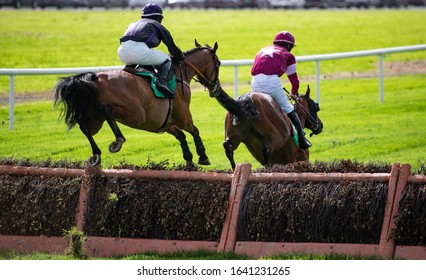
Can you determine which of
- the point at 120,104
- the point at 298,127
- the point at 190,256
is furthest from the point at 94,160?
the point at 298,127

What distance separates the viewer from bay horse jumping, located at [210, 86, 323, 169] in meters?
10.8

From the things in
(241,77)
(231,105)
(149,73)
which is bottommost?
(241,77)

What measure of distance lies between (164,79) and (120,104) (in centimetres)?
92

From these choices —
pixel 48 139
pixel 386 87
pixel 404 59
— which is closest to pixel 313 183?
pixel 48 139

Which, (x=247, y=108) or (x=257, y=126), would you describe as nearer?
(x=247, y=108)

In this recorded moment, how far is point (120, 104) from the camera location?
33.3ft

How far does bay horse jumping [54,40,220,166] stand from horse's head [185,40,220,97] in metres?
0.04

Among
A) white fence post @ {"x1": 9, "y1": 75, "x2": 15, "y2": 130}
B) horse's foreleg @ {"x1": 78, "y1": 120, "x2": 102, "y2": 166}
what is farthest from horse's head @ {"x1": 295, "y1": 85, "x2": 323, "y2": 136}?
white fence post @ {"x1": 9, "y1": 75, "x2": 15, "y2": 130}

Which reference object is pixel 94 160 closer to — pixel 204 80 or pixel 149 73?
pixel 149 73

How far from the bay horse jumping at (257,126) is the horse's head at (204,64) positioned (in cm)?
56

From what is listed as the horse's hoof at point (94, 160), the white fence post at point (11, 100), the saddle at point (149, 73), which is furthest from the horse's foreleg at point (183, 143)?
the white fence post at point (11, 100)

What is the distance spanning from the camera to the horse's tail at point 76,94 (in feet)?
32.0
